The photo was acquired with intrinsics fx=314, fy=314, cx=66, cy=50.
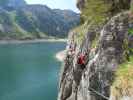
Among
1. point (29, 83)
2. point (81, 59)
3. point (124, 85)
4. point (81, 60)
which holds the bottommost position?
point (29, 83)

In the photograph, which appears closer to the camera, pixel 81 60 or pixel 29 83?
pixel 81 60

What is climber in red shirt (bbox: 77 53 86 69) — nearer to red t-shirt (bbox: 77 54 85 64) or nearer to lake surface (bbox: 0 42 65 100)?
red t-shirt (bbox: 77 54 85 64)

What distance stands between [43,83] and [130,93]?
75932 mm

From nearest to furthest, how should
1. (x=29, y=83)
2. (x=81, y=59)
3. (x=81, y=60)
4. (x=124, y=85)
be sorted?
(x=124, y=85), (x=81, y=59), (x=81, y=60), (x=29, y=83)

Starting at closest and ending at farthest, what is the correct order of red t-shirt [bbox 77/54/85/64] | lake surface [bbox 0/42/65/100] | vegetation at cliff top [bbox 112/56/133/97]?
1. vegetation at cliff top [bbox 112/56/133/97]
2. red t-shirt [bbox 77/54/85/64]
3. lake surface [bbox 0/42/65/100]

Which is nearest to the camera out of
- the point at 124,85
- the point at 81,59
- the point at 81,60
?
the point at 124,85

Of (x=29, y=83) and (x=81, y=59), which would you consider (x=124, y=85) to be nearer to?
(x=81, y=59)

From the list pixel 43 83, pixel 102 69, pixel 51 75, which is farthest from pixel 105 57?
pixel 51 75

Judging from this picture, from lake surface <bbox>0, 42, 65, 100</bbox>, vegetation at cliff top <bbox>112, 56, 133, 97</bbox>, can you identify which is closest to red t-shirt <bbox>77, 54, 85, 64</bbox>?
vegetation at cliff top <bbox>112, 56, 133, 97</bbox>

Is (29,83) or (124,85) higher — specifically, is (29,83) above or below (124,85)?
below

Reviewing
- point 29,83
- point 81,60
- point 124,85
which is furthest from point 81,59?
point 29,83

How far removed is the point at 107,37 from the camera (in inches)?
906

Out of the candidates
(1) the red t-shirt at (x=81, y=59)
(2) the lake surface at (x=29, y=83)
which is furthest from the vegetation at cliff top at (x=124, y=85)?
(2) the lake surface at (x=29, y=83)

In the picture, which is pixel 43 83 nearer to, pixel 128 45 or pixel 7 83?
pixel 7 83
